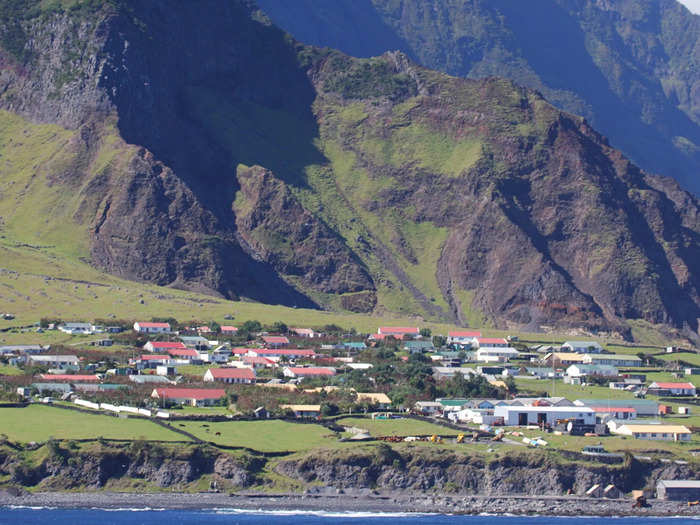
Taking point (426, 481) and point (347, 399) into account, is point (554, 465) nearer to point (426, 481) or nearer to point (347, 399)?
point (426, 481)

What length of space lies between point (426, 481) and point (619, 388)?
56153 mm

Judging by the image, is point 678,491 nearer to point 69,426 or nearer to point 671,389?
point 671,389

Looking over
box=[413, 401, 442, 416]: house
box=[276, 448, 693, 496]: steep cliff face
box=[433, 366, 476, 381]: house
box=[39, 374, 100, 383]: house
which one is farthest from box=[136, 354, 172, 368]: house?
box=[276, 448, 693, 496]: steep cliff face

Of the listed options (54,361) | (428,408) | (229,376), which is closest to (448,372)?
(428,408)

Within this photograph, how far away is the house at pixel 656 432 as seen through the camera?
16112 centimetres

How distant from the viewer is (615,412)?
170m

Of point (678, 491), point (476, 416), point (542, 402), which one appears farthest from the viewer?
point (542, 402)

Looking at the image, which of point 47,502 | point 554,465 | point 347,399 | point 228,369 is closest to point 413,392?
point 347,399

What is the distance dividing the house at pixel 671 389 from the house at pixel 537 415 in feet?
99.3

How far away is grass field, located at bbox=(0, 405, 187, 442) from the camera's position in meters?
144

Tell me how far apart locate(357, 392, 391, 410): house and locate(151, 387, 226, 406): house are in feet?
44.3

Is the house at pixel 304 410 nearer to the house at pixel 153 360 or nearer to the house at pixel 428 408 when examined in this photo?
the house at pixel 428 408

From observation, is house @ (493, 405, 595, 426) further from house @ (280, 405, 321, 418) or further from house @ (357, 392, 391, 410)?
house @ (280, 405, 321, 418)

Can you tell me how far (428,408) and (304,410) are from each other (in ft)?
45.7
